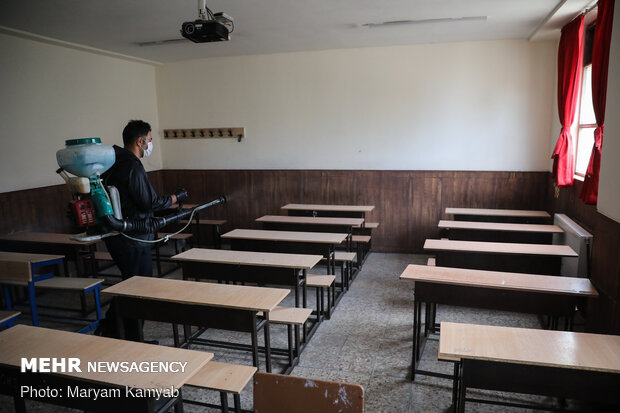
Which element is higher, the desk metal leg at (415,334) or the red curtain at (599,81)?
the red curtain at (599,81)

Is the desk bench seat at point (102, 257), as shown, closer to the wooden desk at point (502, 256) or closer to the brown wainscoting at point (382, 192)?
the brown wainscoting at point (382, 192)

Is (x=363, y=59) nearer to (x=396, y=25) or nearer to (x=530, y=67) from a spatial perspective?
(x=396, y=25)

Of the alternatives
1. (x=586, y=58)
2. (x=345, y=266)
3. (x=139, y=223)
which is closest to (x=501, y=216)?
(x=586, y=58)

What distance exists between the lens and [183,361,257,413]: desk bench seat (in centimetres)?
211

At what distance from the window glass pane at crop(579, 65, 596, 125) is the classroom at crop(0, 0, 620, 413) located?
4 centimetres

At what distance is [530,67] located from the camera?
541 cm

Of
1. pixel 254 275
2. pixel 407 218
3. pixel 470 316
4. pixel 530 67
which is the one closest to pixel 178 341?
pixel 254 275

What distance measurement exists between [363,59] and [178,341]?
4.58 metres

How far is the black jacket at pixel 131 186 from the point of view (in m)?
2.90

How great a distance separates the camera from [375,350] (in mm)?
3256

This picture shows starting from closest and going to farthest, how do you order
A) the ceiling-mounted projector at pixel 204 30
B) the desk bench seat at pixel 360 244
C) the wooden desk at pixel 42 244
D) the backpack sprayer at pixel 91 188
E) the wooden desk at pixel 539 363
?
the wooden desk at pixel 539 363 < the backpack sprayer at pixel 91 188 < the ceiling-mounted projector at pixel 204 30 < the wooden desk at pixel 42 244 < the desk bench seat at pixel 360 244

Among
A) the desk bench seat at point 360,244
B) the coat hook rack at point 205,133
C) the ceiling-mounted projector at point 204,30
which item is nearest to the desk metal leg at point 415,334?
the desk bench seat at point 360,244

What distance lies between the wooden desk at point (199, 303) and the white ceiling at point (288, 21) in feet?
8.74

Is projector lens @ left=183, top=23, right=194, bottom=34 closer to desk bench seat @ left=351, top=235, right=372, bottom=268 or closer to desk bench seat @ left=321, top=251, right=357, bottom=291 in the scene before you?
desk bench seat @ left=321, top=251, right=357, bottom=291
